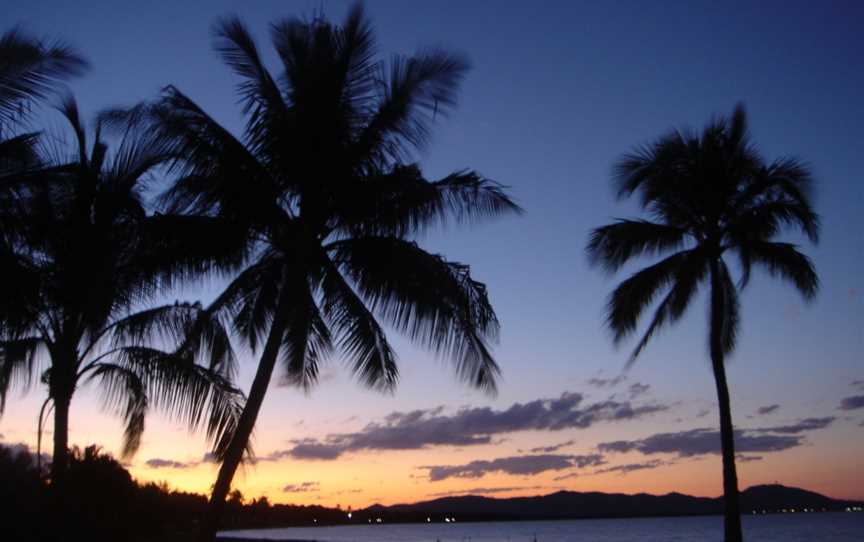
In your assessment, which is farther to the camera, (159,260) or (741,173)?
(741,173)

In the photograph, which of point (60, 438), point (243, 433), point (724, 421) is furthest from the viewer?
point (724, 421)

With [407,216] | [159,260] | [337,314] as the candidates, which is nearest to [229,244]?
[159,260]

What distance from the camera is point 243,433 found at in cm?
1036

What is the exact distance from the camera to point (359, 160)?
11.9 metres

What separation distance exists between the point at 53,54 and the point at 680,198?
12.3 m

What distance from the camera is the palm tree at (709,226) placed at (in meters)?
→ 15.9

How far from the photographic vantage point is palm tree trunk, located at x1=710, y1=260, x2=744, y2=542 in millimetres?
14734

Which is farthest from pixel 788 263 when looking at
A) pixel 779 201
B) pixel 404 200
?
pixel 404 200

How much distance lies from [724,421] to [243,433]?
9401 millimetres

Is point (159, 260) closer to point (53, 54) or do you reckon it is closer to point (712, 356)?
point (53, 54)

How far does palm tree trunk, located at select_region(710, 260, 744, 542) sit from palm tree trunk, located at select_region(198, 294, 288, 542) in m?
8.57

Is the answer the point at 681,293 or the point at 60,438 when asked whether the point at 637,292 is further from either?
the point at 60,438

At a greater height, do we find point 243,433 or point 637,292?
point 637,292

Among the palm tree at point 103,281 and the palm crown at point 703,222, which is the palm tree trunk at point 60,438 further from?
the palm crown at point 703,222
